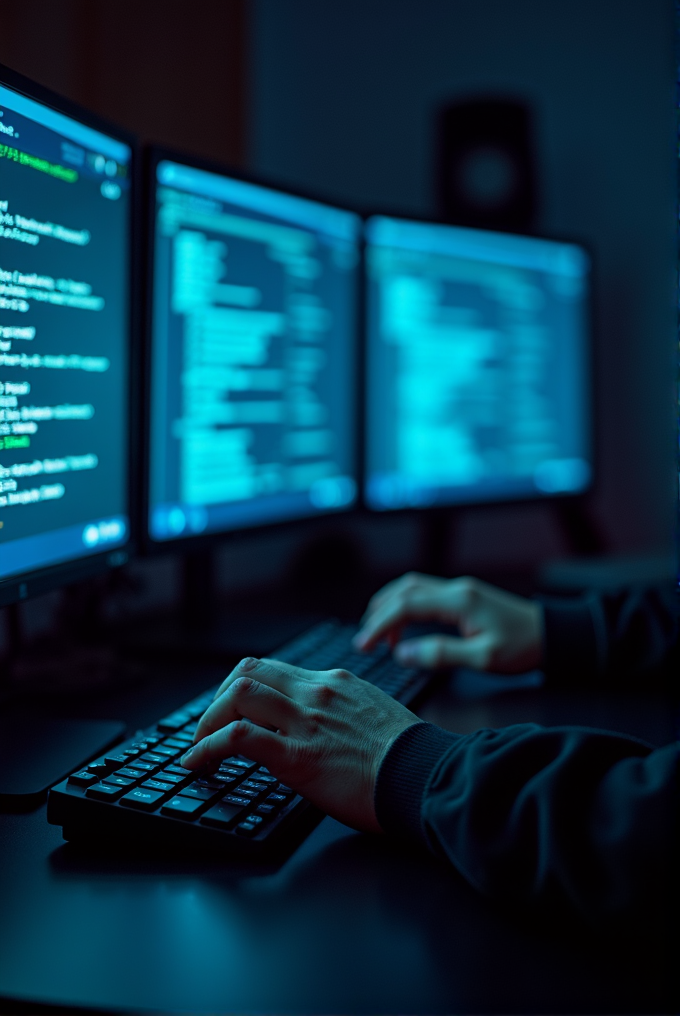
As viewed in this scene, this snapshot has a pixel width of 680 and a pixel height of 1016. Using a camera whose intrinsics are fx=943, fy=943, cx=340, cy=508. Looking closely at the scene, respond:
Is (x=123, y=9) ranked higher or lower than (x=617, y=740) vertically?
higher

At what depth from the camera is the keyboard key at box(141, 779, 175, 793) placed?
0.60 metres

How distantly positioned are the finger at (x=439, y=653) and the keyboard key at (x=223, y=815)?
404 millimetres

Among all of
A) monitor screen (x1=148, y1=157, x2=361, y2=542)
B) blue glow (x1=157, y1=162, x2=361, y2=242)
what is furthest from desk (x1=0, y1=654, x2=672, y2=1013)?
blue glow (x1=157, y1=162, x2=361, y2=242)

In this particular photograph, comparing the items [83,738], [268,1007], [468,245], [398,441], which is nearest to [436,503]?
[398,441]

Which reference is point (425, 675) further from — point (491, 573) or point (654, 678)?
point (491, 573)

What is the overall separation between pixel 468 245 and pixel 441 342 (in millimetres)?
157

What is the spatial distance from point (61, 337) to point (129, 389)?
0.15 metres

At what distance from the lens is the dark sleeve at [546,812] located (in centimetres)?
49

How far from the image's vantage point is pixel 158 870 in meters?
0.55

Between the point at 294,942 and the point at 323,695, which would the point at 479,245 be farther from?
A: the point at 294,942

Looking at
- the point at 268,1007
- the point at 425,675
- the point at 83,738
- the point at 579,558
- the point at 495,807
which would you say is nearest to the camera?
the point at 268,1007

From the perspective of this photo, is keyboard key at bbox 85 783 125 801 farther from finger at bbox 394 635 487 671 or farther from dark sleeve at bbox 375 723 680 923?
finger at bbox 394 635 487 671

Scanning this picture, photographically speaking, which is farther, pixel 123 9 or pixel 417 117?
pixel 417 117

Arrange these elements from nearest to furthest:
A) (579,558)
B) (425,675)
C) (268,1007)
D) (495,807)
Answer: (268,1007), (495,807), (425,675), (579,558)
